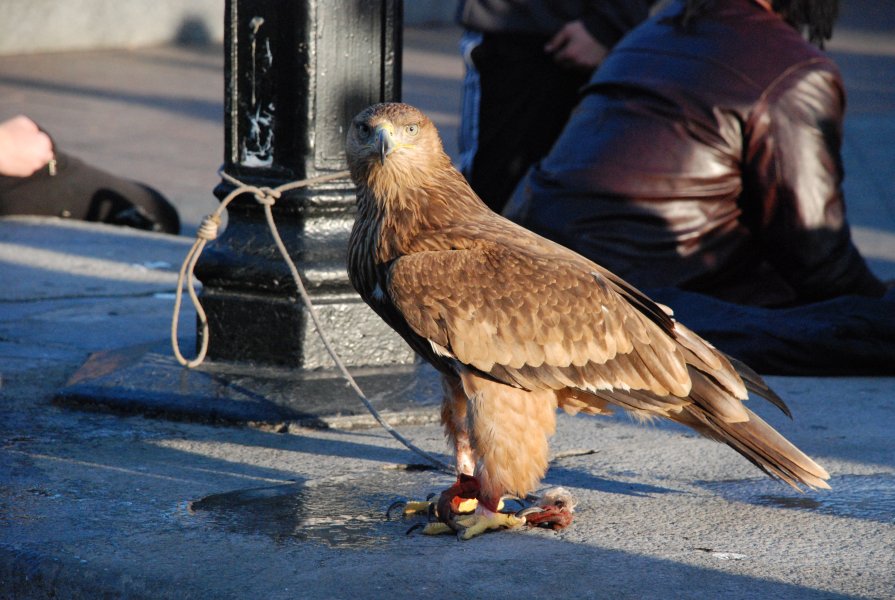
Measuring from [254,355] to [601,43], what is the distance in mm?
3114

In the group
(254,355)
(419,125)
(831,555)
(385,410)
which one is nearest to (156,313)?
(254,355)

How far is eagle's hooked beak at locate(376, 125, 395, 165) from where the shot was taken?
12.0 ft

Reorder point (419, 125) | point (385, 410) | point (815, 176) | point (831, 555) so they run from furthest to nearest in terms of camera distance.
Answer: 1. point (815, 176)
2. point (385, 410)
3. point (419, 125)
4. point (831, 555)

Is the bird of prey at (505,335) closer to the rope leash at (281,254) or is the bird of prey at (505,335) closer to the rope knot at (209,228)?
the rope leash at (281,254)

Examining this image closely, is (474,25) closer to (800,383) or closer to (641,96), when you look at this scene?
(641,96)

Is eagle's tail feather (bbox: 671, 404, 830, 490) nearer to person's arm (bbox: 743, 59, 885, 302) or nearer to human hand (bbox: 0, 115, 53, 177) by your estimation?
person's arm (bbox: 743, 59, 885, 302)

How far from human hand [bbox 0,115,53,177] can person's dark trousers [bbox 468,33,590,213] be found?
2.55 meters

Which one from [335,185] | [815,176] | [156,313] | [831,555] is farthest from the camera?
[156,313]

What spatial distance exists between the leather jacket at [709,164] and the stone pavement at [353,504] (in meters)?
0.73

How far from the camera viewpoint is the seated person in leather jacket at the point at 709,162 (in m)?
5.59

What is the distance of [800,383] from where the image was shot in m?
5.29

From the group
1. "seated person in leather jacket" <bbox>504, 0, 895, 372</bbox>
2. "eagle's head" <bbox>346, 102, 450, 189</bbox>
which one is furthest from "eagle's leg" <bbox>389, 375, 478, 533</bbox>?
"seated person in leather jacket" <bbox>504, 0, 895, 372</bbox>

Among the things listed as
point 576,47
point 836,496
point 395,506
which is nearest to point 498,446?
point 395,506

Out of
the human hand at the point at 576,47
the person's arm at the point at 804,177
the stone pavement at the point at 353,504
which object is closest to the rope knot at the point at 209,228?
the stone pavement at the point at 353,504
